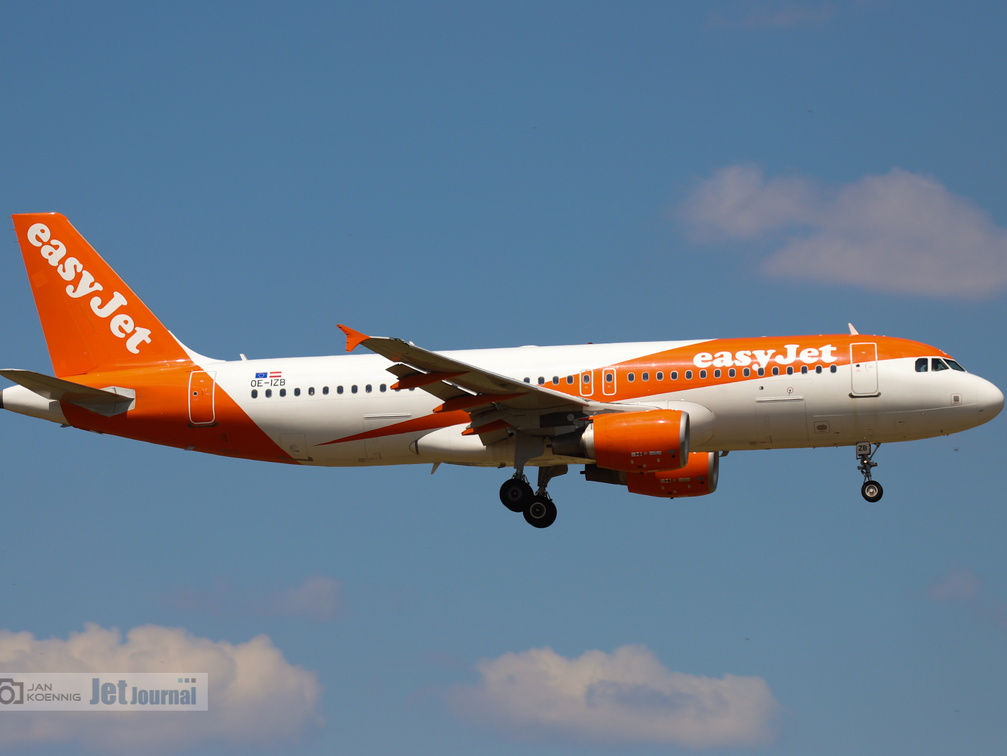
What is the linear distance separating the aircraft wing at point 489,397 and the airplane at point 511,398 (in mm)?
54

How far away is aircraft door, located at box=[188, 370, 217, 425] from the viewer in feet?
131

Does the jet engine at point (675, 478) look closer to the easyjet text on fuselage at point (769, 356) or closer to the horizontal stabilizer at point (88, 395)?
the easyjet text on fuselage at point (769, 356)

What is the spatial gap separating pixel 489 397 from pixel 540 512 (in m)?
4.34

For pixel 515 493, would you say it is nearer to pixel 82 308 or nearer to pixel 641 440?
pixel 641 440

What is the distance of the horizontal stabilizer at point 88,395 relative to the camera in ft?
128

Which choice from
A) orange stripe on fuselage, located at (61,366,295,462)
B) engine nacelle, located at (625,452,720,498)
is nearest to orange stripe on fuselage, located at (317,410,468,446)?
orange stripe on fuselage, located at (61,366,295,462)

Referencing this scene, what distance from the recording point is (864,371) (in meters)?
36.6

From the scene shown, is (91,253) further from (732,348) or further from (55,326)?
(732,348)

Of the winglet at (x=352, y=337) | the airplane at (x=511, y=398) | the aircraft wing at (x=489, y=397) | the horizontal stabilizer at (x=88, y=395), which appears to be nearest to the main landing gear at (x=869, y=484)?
the airplane at (x=511, y=398)

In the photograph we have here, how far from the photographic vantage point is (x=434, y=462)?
3922 cm

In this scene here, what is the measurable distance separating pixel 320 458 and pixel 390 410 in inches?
107

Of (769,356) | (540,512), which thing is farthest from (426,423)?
(769,356)

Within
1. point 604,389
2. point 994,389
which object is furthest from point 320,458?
point 994,389

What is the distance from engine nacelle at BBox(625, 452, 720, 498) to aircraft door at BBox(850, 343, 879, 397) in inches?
216
